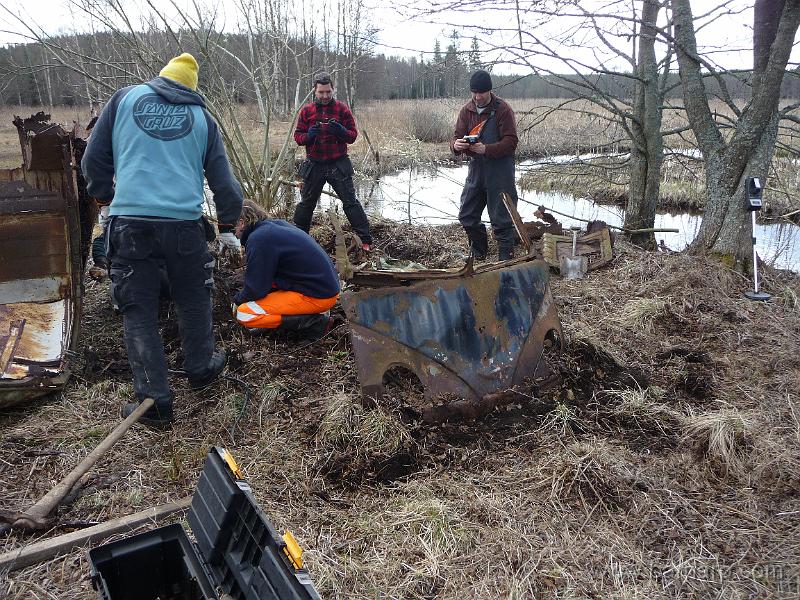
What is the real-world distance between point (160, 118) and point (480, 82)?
12.0 ft

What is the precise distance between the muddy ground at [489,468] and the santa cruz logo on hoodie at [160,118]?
165cm

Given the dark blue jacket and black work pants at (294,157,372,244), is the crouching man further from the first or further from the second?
black work pants at (294,157,372,244)

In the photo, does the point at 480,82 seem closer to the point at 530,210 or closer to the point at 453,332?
the point at 453,332

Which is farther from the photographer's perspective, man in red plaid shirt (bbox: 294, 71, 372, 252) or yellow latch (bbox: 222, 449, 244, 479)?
man in red plaid shirt (bbox: 294, 71, 372, 252)

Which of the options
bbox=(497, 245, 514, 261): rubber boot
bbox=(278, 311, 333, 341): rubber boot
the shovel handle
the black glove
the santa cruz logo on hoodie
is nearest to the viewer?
the shovel handle

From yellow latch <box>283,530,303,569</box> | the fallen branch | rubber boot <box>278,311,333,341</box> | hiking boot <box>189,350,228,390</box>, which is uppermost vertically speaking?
yellow latch <box>283,530,303,569</box>

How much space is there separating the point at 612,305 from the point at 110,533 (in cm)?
437

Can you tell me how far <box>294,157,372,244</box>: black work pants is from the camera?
22.2ft

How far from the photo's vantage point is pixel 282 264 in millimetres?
4426

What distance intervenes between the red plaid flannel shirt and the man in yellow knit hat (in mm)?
3052

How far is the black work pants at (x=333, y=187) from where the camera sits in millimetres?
6754

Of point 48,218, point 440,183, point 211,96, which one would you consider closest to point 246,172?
point 211,96

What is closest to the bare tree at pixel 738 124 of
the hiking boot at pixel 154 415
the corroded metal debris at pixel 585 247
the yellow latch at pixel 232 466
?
the corroded metal debris at pixel 585 247

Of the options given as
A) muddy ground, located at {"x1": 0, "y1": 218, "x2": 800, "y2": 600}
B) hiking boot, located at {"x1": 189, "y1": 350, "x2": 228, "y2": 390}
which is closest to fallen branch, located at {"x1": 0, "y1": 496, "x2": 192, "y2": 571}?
muddy ground, located at {"x1": 0, "y1": 218, "x2": 800, "y2": 600}
